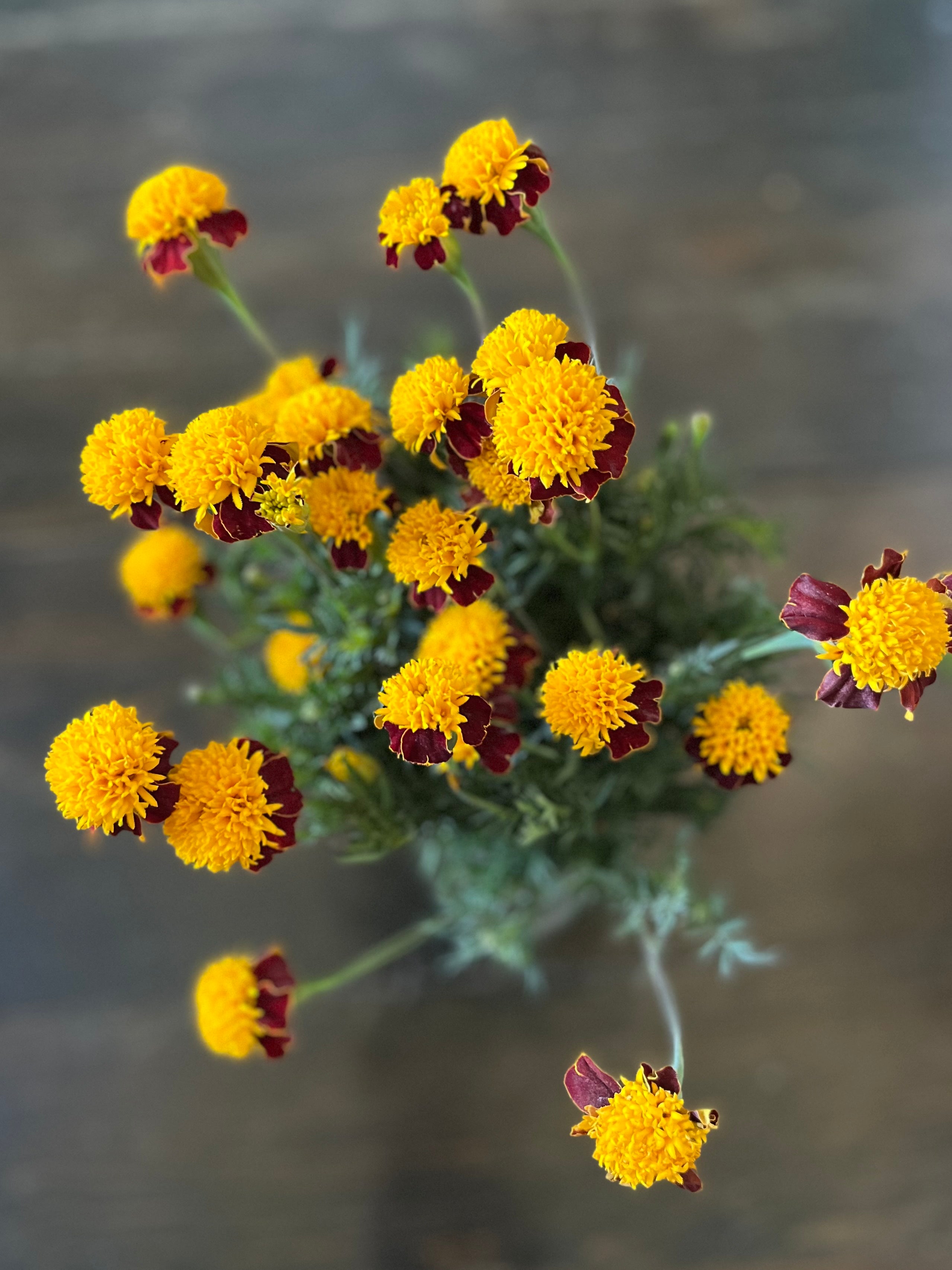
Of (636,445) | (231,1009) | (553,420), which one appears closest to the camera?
(553,420)

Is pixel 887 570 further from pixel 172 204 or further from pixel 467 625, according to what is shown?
pixel 172 204

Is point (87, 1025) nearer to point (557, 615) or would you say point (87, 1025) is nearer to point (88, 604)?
point (88, 604)

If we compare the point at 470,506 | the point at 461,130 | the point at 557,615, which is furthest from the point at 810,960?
the point at 461,130

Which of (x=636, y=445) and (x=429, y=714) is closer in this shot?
(x=429, y=714)

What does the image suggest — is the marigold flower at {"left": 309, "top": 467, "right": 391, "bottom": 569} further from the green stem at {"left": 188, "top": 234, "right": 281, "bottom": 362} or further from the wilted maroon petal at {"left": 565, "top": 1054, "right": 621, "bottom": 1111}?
the wilted maroon petal at {"left": 565, "top": 1054, "right": 621, "bottom": 1111}

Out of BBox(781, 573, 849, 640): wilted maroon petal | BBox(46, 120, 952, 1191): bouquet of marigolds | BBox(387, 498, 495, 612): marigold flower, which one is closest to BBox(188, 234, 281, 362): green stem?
BBox(46, 120, 952, 1191): bouquet of marigolds

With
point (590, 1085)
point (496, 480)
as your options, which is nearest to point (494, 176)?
point (496, 480)

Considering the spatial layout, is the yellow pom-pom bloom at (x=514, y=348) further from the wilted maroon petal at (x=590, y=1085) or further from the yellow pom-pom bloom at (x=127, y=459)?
the wilted maroon petal at (x=590, y=1085)
